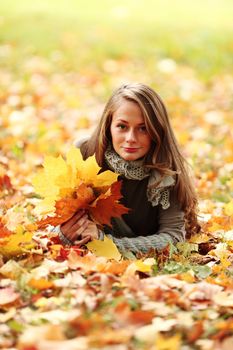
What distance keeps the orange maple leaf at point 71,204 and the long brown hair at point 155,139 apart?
0.45m

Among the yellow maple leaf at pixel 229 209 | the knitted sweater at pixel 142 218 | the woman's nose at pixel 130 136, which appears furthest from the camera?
the yellow maple leaf at pixel 229 209

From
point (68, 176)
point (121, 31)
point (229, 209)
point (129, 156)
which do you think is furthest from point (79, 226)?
point (121, 31)

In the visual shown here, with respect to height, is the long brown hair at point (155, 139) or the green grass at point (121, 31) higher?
the green grass at point (121, 31)

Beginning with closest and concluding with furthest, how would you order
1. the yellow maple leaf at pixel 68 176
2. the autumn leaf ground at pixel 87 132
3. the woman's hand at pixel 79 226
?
the autumn leaf ground at pixel 87 132, the yellow maple leaf at pixel 68 176, the woman's hand at pixel 79 226

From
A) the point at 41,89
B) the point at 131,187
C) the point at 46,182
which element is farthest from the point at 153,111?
the point at 41,89

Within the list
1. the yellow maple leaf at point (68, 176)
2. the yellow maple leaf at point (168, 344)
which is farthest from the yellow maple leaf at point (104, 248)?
the yellow maple leaf at point (168, 344)

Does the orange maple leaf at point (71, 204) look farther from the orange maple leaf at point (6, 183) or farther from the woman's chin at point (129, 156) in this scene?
the orange maple leaf at point (6, 183)

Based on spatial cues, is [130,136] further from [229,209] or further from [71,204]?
[229,209]

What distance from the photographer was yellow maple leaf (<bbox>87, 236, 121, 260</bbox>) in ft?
9.87

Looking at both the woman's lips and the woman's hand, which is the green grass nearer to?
the woman's lips

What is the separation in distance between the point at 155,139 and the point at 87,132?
3007 mm

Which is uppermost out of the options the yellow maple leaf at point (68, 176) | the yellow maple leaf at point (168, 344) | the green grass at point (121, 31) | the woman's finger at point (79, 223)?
the green grass at point (121, 31)

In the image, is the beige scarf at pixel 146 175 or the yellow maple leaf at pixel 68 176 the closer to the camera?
the yellow maple leaf at pixel 68 176

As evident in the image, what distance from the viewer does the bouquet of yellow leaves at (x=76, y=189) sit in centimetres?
297
